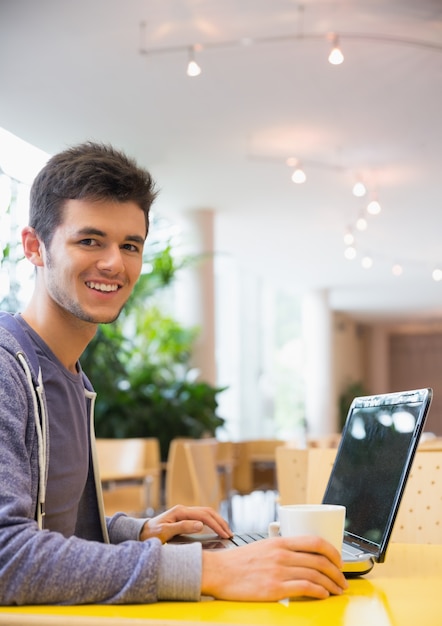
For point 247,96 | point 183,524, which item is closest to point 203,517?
point 183,524

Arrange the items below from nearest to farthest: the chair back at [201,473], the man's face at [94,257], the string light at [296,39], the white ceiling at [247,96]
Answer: the man's face at [94,257], the chair back at [201,473], the white ceiling at [247,96], the string light at [296,39]

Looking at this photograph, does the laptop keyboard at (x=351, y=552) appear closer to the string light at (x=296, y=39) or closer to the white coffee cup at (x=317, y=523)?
the white coffee cup at (x=317, y=523)

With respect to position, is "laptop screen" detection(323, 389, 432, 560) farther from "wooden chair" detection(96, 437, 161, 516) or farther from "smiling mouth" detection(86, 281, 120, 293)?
"wooden chair" detection(96, 437, 161, 516)

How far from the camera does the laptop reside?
1.13 meters

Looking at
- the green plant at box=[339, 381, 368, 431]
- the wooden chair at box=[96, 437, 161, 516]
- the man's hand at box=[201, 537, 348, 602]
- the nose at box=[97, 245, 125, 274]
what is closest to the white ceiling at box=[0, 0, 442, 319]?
the nose at box=[97, 245, 125, 274]

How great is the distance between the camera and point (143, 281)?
7.92 meters

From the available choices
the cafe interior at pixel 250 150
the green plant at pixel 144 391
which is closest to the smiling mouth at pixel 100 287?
the cafe interior at pixel 250 150

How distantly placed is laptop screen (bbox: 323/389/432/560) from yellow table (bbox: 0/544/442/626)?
127 millimetres

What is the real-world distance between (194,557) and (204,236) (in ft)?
29.5

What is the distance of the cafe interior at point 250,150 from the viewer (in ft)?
6.59

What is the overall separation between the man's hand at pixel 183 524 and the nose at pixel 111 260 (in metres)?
0.42

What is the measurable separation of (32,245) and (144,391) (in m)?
7.08

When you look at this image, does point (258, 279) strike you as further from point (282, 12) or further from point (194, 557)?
point (194, 557)

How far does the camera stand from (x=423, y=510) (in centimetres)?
201
